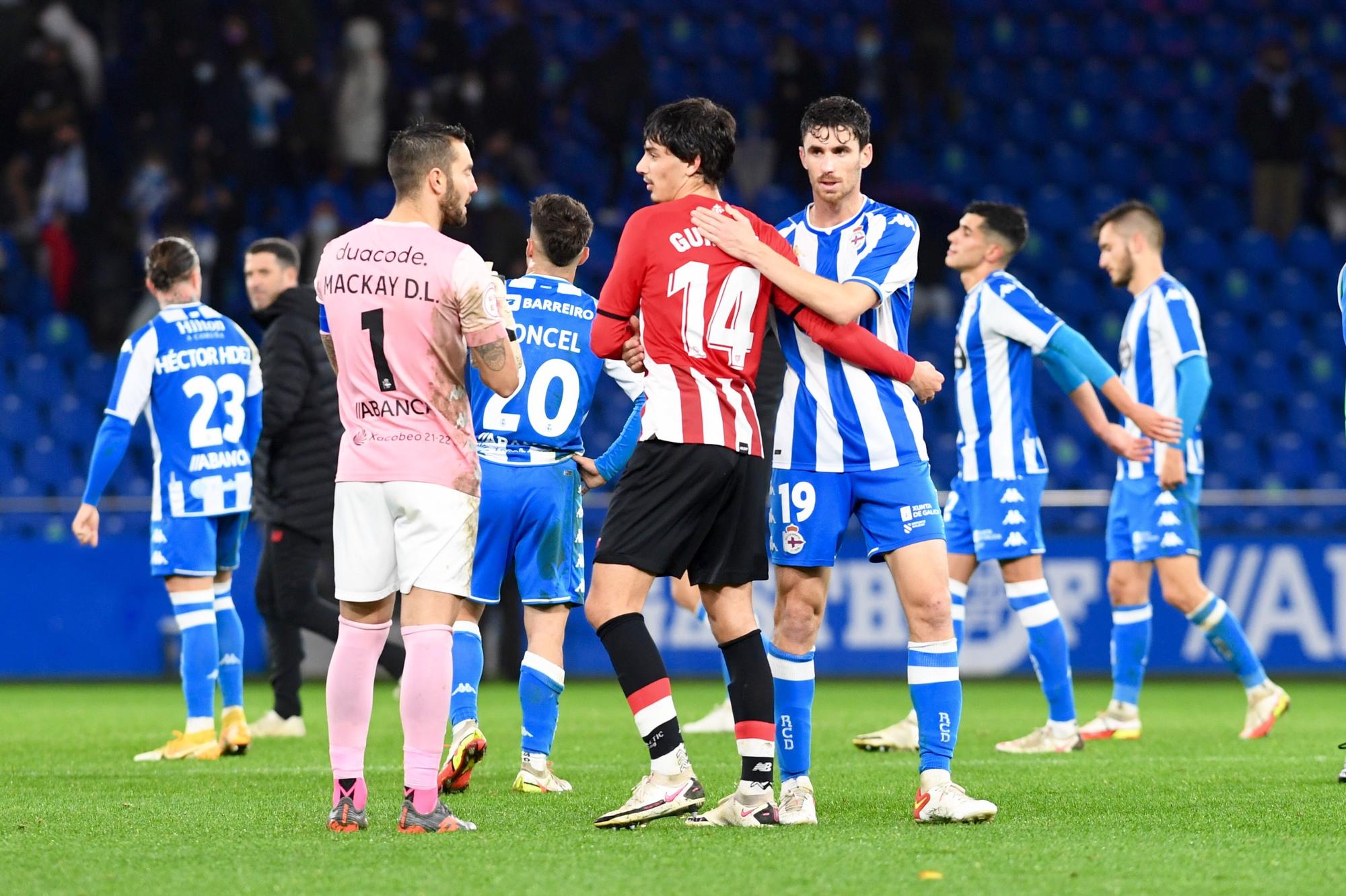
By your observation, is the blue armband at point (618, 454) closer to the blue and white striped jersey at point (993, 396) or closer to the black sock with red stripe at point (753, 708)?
the black sock with red stripe at point (753, 708)

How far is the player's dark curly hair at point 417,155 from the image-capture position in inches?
194

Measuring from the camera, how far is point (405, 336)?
4816 mm

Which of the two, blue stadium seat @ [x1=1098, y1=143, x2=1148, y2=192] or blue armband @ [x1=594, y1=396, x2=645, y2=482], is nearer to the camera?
blue armband @ [x1=594, y1=396, x2=645, y2=482]

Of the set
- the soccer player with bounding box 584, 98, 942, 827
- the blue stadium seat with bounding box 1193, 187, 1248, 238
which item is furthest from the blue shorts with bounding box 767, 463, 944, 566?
the blue stadium seat with bounding box 1193, 187, 1248, 238

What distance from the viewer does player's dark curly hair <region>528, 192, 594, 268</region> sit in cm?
617

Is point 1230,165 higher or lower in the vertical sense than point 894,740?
higher

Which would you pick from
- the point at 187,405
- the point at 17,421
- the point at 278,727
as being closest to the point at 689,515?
the point at 187,405

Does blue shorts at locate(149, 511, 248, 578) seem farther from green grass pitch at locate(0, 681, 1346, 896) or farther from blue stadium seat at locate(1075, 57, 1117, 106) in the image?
blue stadium seat at locate(1075, 57, 1117, 106)

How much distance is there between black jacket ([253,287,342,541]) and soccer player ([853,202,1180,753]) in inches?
123

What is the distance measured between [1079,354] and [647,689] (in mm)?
2627

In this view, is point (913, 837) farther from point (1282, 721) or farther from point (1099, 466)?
point (1099, 466)

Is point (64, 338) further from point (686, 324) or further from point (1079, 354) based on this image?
point (686, 324)

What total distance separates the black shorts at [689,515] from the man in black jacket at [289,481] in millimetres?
3948


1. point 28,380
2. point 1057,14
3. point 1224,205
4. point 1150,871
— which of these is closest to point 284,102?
point 28,380
